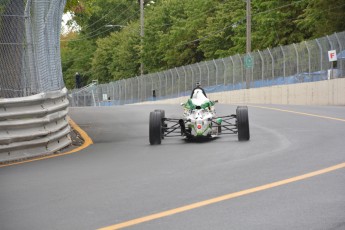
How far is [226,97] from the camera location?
167 ft

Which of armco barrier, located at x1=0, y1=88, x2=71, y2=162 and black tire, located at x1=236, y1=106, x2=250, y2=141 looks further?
black tire, located at x1=236, y1=106, x2=250, y2=141

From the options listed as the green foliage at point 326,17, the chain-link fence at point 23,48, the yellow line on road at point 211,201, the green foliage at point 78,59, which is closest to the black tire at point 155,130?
the chain-link fence at point 23,48

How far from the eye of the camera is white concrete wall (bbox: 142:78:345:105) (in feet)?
125

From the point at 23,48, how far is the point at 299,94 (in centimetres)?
2815

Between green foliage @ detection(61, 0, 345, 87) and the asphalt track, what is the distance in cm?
1428

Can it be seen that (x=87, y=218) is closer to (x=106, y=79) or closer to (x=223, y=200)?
(x=223, y=200)

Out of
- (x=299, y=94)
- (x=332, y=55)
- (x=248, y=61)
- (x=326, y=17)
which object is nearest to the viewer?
(x=332, y=55)

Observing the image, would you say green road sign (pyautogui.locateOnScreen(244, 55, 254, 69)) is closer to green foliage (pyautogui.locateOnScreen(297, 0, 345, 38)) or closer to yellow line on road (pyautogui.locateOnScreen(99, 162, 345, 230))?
green foliage (pyautogui.locateOnScreen(297, 0, 345, 38))

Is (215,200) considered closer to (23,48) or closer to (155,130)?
(155,130)

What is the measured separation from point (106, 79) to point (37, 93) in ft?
285

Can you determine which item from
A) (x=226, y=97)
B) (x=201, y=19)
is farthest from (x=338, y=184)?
(x=201, y=19)

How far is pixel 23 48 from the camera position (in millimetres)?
14922

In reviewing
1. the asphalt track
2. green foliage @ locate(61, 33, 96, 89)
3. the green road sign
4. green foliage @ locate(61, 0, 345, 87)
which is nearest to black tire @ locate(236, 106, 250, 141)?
the asphalt track

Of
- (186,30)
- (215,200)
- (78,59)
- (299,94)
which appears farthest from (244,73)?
(78,59)
